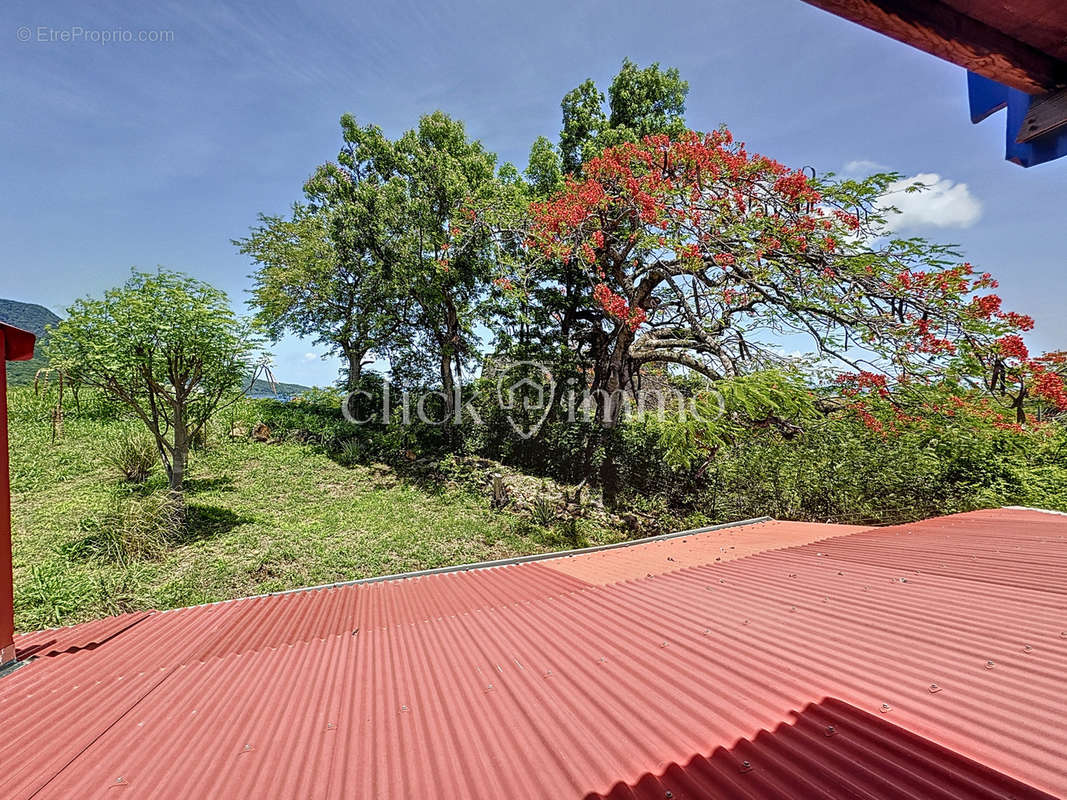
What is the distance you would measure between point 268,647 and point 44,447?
1147 centimetres

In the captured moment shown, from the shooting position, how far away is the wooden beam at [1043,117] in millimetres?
958

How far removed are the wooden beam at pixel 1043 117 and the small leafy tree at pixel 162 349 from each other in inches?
320

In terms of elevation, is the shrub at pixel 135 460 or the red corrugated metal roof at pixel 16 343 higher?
the red corrugated metal roof at pixel 16 343

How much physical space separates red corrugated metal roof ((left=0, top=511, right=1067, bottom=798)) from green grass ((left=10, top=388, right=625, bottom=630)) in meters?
2.64

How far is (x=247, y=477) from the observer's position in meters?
9.09

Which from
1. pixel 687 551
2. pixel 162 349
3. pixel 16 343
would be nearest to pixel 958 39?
pixel 16 343

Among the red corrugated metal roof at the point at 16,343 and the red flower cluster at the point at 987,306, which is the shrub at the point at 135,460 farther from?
the red flower cluster at the point at 987,306

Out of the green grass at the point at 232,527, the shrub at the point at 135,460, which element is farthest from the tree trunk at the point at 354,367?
the shrub at the point at 135,460

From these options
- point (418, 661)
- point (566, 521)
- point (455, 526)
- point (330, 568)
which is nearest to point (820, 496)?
point (566, 521)

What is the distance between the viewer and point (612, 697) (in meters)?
1.60

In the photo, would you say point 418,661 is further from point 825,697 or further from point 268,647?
point 825,697

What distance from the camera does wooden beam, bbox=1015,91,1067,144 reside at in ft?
3.14

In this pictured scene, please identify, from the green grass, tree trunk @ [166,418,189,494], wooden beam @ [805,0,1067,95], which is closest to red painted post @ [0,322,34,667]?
the green grass

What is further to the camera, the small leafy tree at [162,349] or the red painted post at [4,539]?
the small leafy tree at [162,349]
